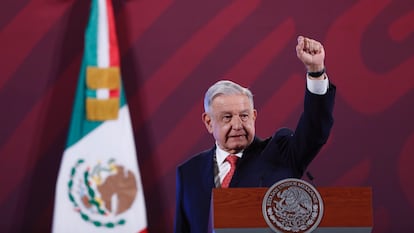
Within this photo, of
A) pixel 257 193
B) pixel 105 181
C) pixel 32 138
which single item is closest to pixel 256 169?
pixel 257 193

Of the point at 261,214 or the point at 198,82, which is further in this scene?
the point at 198,82

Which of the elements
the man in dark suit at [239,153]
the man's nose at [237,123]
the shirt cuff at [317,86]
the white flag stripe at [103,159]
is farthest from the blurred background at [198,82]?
the shirt cuff at [317,86]

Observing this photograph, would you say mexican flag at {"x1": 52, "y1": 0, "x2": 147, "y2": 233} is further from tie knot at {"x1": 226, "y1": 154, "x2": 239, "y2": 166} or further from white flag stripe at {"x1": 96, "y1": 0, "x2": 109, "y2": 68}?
tie knot at {"x1": 226, "y1": 154, "x2": 239, "y2": 166}

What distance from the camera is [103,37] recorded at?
450 cm

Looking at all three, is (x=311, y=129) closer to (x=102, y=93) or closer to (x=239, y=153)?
(x=239, y=153)

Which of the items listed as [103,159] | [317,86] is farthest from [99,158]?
[317,86]

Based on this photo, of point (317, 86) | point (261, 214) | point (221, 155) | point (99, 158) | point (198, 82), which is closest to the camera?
point (261, 214)

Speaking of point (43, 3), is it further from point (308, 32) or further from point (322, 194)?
point (322, 194)

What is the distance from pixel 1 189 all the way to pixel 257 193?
109 inches

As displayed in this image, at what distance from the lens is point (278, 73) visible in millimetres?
4723

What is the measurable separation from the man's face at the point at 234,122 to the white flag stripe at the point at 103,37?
5.73ft

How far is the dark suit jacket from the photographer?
2.66m

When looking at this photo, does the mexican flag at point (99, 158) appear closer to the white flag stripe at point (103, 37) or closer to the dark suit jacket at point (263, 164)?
the white flag stripe at point (103, 37)

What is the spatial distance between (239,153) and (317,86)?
47 centimetres
